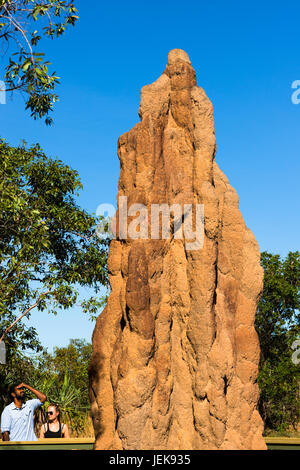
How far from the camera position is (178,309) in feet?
29.4

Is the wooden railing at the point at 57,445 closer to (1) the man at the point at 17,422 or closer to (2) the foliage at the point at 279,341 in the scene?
(1) the man at the point at 17,422

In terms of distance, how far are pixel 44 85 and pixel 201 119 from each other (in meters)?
2.50

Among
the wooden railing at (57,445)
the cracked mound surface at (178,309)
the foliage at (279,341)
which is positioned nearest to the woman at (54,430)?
the wooden railing at (57,445)

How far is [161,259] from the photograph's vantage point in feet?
29.0

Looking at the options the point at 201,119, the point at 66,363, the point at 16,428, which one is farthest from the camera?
the point at 66,363

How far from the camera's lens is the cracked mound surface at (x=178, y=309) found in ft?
27.6

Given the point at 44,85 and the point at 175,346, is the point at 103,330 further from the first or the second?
the point at 44,85

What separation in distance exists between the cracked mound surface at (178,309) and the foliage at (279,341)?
33.7 ft

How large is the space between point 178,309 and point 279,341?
39.8 ft

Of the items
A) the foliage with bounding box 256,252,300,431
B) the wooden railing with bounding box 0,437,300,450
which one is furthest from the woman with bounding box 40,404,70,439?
the foliage with bounding box 256,252,300,431

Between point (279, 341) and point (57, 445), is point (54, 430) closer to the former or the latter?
point (57, 445)

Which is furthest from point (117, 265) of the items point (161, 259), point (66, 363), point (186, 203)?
point (66, 363)

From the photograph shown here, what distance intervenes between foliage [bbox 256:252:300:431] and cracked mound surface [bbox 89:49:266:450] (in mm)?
10265

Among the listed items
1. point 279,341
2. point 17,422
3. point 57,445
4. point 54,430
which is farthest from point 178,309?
point 279,341
